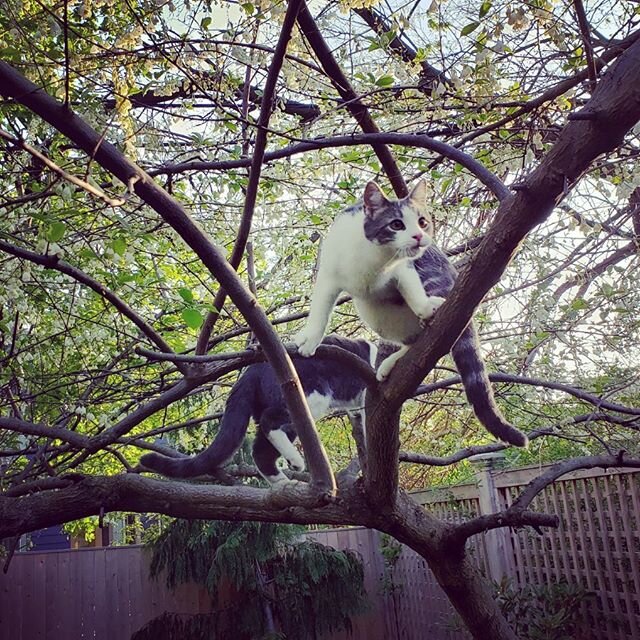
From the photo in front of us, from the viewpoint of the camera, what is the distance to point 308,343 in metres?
1.89

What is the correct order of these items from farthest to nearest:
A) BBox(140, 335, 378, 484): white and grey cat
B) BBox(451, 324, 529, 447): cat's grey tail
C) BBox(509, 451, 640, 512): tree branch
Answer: BBox(140, 335, 378, 484): white and grey cat
BBox(509, 451, 640, 512): tree branch
BBox(451, 324, 529, 447): cat's grey tail

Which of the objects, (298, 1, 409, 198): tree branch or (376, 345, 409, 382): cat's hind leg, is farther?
(298, 1, 409, 198): tree branch

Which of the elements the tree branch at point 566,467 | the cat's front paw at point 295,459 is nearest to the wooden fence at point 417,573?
the tree branch at point 566,467

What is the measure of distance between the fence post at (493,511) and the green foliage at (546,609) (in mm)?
416

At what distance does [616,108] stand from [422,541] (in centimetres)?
188

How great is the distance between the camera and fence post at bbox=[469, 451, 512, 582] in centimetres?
405

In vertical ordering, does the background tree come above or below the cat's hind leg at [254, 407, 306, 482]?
above

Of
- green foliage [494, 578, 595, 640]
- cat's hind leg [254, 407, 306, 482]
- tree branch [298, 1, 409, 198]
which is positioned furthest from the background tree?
green foliage [494, 578, 595, 640]

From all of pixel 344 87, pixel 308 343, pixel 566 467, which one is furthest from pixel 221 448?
pixel 344 87

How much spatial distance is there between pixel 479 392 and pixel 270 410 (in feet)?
4.26

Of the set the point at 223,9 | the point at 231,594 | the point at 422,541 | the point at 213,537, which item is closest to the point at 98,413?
the point at 213,537

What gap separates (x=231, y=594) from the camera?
499 cm

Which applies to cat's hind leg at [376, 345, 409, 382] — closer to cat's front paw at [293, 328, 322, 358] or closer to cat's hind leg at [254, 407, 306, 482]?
cat's front paw at [293, 328, 322, 358]

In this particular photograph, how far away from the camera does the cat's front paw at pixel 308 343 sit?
1876mm
